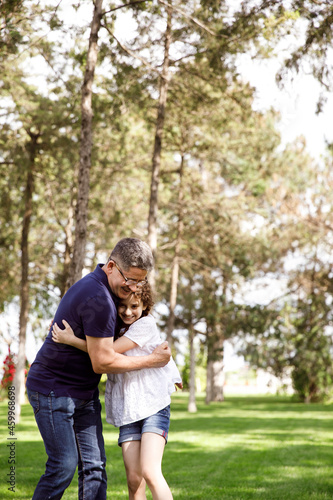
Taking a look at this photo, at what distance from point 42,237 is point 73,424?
22972 millimetres

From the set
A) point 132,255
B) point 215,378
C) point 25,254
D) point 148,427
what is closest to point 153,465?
point 148,427

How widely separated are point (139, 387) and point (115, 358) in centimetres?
39

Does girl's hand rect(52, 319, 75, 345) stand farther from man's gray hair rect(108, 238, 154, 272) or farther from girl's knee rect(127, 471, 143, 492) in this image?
girl's knee rect(127, 471, 143, 492)

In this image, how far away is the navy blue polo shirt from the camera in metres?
3.41

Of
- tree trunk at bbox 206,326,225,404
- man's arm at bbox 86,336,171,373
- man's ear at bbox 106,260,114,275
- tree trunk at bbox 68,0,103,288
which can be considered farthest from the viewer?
tree trunk at bbox 206,326,225,404

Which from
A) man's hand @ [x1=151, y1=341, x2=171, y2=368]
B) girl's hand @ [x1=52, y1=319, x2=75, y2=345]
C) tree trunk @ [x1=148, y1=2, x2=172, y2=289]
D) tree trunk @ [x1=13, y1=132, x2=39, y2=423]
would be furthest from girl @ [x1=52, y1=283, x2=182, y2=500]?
tree trunk @ [x1=13, y1=132, x2=39, y2=423]

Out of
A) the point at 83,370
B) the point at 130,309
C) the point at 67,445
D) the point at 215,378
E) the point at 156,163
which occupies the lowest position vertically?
the point at 215,378

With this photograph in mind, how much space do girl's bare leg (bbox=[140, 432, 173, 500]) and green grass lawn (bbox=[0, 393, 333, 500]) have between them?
2869mm

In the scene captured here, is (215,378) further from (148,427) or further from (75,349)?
(75,349)

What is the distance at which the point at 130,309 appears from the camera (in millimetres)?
3768

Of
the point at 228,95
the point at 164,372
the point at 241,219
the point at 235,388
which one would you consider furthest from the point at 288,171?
the point at 235,388

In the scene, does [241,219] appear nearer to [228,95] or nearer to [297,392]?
[228,95]

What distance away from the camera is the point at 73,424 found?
3.67 meters

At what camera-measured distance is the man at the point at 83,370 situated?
3430 millimetres
